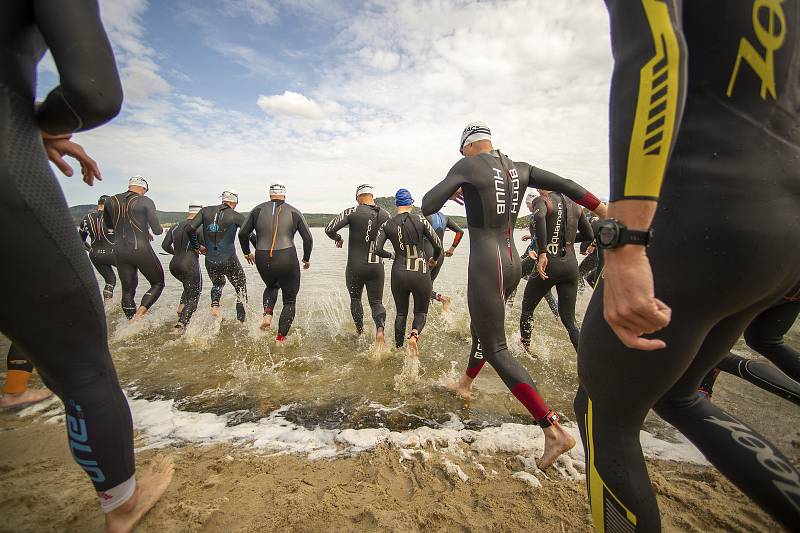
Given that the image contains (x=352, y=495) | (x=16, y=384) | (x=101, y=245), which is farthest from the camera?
(x=101, y=245)

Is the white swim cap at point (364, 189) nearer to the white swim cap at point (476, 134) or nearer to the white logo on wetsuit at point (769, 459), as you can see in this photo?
the white swim cap at point (476, 134)

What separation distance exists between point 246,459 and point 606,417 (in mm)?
2242

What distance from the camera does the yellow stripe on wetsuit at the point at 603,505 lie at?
119 cm

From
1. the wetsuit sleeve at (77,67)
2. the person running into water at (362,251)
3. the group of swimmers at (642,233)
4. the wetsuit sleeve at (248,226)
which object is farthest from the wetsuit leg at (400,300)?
the wetsuit sleeve at (77,67)

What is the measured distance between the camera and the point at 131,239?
630 centimetres

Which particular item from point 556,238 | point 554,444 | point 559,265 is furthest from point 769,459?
point 556,238

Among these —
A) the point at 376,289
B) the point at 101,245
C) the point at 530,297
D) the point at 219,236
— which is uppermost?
the point at 219,236

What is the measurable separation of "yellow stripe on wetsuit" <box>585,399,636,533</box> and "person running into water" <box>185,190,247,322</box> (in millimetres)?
6825

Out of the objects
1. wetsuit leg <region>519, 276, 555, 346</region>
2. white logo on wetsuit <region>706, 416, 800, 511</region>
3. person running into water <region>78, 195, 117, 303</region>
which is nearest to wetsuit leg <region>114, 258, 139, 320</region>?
person running into water <region>78, 195, 117, 303</region>

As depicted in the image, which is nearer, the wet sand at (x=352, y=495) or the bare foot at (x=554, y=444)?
the wet sand at (x=352, y=495)

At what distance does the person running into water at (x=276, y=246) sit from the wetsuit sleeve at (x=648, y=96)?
17.7 feet

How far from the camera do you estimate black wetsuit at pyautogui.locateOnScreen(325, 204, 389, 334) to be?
5.88m

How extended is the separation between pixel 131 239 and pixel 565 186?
7152 mm

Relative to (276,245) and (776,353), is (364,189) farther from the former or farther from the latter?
(776,353)
